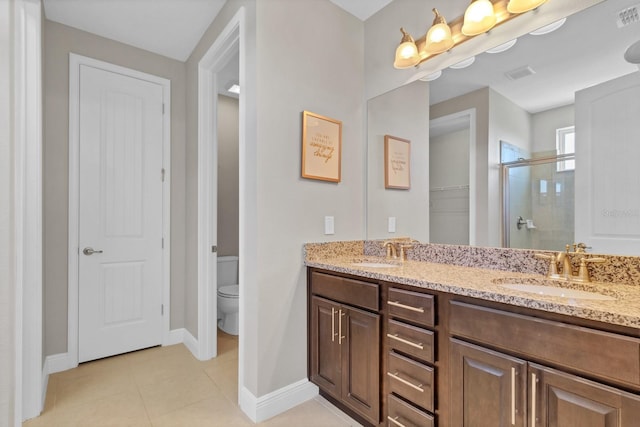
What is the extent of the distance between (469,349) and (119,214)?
2.72 meters

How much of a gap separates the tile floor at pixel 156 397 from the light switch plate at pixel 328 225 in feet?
3.49

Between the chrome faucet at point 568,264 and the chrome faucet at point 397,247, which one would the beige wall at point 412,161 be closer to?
the chrome faucet at point 397,247

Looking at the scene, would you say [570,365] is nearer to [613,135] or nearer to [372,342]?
[372,342]

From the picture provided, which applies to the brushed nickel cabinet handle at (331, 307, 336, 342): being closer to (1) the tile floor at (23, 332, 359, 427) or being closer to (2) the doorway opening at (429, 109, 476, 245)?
(1) the tile floor at (23, 332, 359, 427)

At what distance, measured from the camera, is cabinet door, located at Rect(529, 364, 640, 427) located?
0.85 m

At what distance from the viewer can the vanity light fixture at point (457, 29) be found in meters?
1.53

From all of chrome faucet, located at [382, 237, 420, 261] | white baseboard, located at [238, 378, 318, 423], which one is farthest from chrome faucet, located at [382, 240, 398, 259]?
white baseboard, located at [238, 378, 318, 423]

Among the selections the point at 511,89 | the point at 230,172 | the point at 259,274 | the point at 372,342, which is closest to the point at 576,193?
the point at 511,89

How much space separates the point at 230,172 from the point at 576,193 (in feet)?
10.5

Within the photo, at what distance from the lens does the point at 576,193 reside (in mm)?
1381

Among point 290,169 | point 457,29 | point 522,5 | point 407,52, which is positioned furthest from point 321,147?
point 522,5

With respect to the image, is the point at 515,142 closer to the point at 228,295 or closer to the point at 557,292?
the point at 557,292

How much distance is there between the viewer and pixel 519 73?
1.57 m

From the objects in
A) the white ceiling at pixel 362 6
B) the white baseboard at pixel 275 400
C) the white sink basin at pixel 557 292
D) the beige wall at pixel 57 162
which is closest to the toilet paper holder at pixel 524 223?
the white sink basin at pixel 557 292
